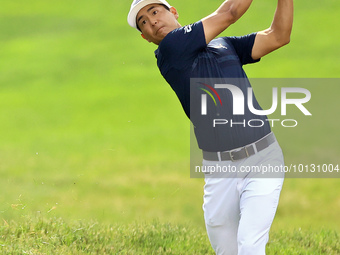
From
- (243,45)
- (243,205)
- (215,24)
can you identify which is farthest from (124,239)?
(215,24)

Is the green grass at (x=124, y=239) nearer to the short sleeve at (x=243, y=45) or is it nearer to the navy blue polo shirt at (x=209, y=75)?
the navy blue polo shirt at (x=209, y=75)

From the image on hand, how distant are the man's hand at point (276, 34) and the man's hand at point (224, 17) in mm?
496

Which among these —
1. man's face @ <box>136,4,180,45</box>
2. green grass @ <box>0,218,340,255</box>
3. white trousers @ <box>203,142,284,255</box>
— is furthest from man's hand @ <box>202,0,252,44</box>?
green grass @ <box>0,218,340,255</box>

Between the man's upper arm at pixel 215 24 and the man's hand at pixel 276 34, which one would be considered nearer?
the man's upper arm at pixel 215 24

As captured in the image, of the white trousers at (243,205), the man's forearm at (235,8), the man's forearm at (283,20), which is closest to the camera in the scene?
the man's forearm at (235,8)

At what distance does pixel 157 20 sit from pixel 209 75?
2.17ft

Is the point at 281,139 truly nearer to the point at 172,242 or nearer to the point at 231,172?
the point at 172,242

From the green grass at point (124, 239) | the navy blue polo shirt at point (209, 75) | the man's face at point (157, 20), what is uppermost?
the man's face at point (157, 20)

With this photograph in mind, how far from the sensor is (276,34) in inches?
229

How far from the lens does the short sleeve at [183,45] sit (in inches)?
213

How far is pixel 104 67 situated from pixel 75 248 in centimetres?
943

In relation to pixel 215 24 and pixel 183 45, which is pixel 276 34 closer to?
pixel 215 24

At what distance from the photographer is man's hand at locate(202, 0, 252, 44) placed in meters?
5.28

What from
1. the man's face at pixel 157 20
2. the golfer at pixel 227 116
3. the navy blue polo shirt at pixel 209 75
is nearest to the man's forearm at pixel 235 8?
the golfer at pixel 227 116
